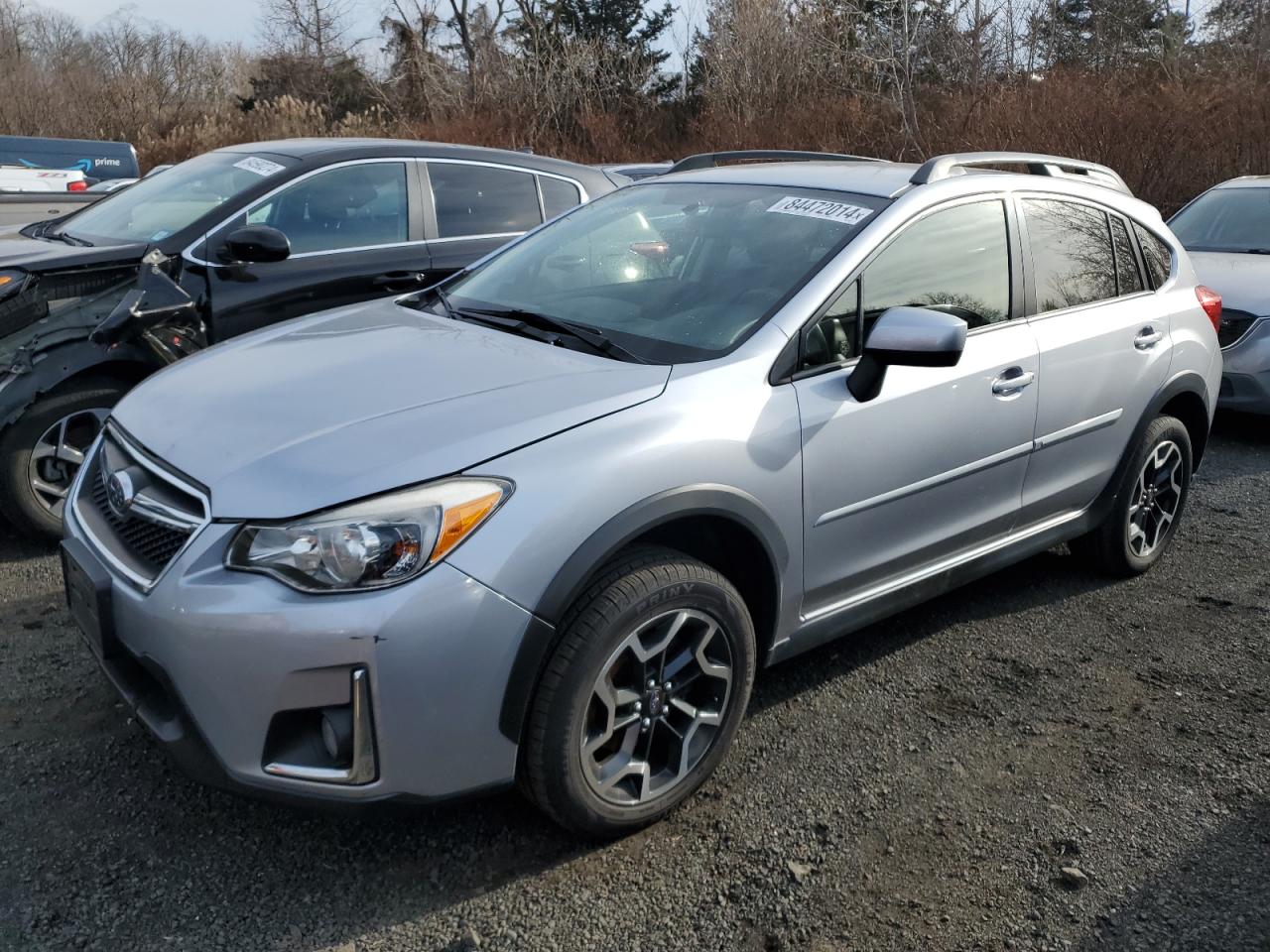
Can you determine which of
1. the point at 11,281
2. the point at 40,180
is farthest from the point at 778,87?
the point at 11,281

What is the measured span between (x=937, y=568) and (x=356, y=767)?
2.06m

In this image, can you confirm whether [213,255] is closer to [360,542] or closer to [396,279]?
[396,279]

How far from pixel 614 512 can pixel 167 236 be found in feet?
11.1

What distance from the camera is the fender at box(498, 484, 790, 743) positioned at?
2.41 meters

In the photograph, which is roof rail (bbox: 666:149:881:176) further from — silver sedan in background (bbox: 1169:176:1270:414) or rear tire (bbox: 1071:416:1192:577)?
silver sedan in background (bbox: 1169:176:1270:414)

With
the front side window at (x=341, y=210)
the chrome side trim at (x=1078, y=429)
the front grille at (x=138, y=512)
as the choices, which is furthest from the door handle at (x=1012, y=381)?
the front side window at (x=341, y=210)

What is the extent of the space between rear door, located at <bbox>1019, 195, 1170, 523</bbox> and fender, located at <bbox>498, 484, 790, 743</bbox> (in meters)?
1.55

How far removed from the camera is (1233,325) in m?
6.92

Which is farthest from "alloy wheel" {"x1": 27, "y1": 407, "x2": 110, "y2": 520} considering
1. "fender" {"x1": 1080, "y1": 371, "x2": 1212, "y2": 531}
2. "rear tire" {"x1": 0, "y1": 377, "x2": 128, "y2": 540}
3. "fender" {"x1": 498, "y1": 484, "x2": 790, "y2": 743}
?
"fender" {"x1": 1080, "y1": 371, "x2": 1212, "y2": 531}

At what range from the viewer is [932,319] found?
2.92 metres

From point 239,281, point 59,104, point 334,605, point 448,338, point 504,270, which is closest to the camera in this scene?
point 334,605

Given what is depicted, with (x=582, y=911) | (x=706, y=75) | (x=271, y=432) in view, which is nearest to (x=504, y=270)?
(x=271, y=432)

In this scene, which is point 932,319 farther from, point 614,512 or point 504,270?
point 504,270

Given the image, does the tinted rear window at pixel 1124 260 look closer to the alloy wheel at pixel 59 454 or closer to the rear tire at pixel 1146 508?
the rear tire at pixel 1146 508
